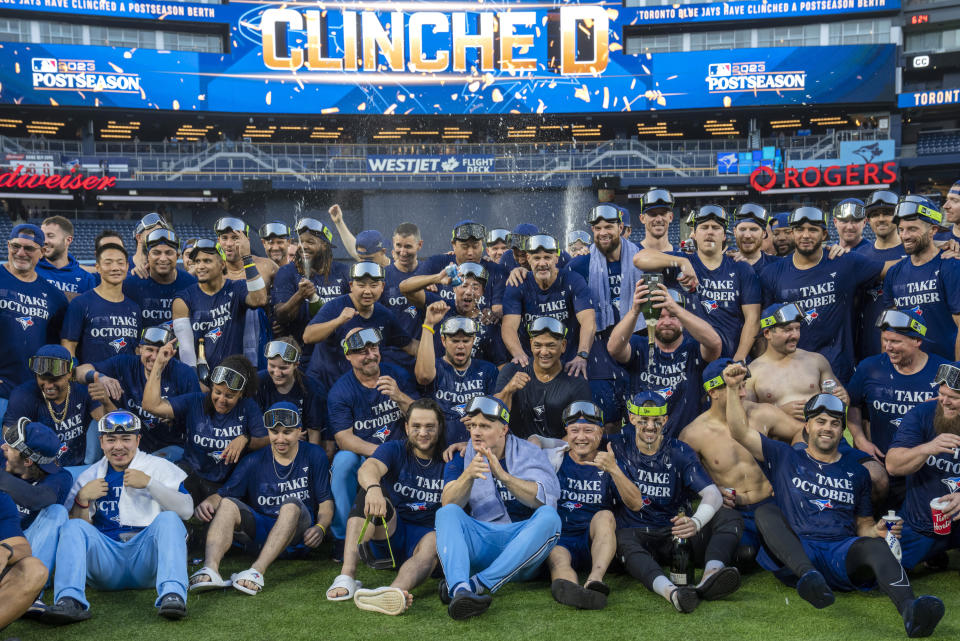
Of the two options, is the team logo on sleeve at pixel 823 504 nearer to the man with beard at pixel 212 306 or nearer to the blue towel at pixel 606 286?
the blue towel at pixel 606 286

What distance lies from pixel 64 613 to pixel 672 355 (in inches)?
193

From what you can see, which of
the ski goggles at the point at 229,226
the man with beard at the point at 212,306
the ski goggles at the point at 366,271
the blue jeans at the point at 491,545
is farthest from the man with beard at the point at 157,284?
the blue jeans at the point at 491,545

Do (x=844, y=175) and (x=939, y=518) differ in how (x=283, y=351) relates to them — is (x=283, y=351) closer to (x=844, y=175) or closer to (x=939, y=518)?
(x=939, y=518)

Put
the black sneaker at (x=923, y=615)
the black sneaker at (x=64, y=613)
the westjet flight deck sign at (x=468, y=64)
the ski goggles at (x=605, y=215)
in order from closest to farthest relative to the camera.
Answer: the black sneaker at (x=923, y=615)
the black sneaker at (x=64, y=613)
the ski goggles at (x=605, y=215)
the westjet flight deck sign at (x=468, y=64)

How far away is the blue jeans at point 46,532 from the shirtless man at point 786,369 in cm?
522

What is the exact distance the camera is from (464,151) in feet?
131

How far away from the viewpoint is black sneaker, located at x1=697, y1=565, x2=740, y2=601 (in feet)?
19.0

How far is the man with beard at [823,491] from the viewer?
5961mm

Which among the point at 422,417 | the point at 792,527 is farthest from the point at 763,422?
the point at 422,417

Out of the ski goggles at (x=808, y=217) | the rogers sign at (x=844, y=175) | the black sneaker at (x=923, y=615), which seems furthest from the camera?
the rogers sign at (x=844, y=175)

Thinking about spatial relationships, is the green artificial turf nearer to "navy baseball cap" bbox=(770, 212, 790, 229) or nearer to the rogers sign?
"navy baseball cap" bbox=(770, 212, 790, 229)

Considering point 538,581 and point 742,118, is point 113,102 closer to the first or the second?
point 742,118

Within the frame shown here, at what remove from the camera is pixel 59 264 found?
8.89 m

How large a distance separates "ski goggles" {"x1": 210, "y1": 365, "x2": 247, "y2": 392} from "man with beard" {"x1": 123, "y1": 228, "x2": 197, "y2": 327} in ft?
4.85
